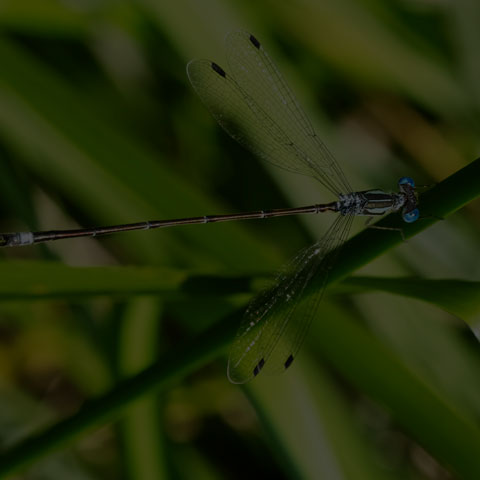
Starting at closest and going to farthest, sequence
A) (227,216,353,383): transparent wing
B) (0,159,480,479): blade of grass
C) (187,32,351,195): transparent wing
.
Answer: (0,159,480,479): blade of grass
(227,216,353,383): transparent wing
(187,32,351,195): transparent wing

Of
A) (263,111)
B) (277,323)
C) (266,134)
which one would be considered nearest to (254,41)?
(263,111)

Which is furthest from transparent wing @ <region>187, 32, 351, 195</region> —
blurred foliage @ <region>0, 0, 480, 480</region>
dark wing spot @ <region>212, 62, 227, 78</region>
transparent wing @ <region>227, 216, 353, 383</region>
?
transparent wing @ <region>227, 216, 353, 383</region>

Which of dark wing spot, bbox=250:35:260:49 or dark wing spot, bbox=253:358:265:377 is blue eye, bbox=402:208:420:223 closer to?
dark wing spot, bbox=253:358:265:377

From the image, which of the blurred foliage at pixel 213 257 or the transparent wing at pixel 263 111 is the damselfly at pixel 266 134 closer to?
the transparent wing at pixel 263 111

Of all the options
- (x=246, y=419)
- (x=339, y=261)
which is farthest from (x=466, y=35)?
(x=246, y=419)

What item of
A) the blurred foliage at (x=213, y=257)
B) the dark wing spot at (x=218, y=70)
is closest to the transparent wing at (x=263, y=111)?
the dark wing spot at (x=218, y=70)

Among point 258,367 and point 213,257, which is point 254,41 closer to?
point 213,257

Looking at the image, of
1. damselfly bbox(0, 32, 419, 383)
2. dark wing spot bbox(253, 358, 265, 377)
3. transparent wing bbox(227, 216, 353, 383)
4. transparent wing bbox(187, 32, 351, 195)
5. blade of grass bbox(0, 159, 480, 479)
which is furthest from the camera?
transparent wing bbox(187, 32, 351, 195)
